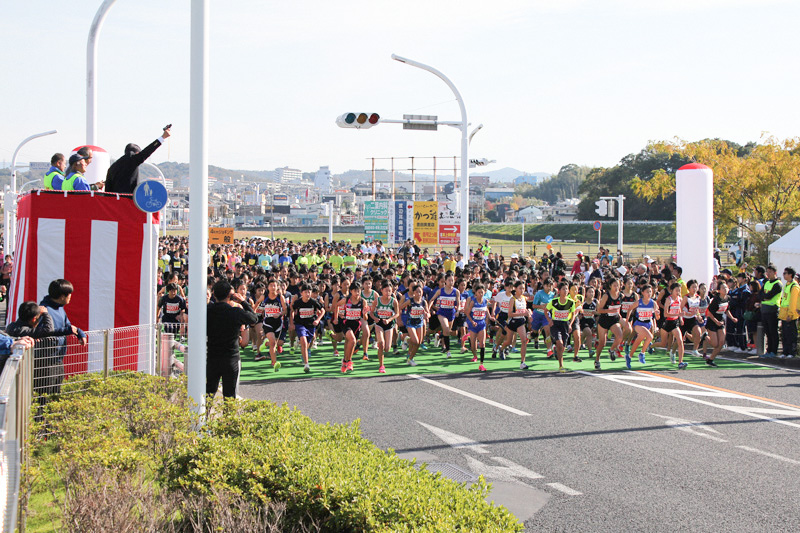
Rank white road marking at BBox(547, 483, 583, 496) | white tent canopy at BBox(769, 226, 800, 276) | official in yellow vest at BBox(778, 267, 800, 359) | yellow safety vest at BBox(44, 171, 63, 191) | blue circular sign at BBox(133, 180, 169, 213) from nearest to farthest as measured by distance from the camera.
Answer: white road marking at BBox(547, 483, 583, 496) < blue circular sign at BBox(133, 180, 169, 213) < yellow safety vest at BBox(44, 171, 63, 191) < official in yellow vest at BBox(778, 267, 800, 359) < white tent canopy at BBox(769, 226, 800, 276)

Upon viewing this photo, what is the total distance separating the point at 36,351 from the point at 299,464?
377 cm

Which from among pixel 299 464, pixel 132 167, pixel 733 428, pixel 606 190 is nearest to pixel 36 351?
pixel 132 167

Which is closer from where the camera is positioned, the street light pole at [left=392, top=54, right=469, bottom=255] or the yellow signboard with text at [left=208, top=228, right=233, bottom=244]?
the street light pole at [left=392, top=54, right=469, bottom=255]

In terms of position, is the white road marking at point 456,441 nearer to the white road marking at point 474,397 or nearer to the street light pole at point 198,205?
the white road marking at point 474,397

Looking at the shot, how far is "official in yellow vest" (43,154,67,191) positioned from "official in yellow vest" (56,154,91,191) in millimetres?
161

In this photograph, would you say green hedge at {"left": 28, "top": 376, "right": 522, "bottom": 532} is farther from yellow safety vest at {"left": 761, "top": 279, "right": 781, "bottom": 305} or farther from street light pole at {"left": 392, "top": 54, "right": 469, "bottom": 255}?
street light pole at {"left": 392, "top": 54, "right": 469, "bottom": 255}

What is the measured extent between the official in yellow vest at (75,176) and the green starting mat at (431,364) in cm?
513

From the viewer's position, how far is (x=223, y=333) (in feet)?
26.6

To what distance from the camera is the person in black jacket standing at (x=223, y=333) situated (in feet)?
26.6

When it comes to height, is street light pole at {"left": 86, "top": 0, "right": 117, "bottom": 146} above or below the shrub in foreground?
above

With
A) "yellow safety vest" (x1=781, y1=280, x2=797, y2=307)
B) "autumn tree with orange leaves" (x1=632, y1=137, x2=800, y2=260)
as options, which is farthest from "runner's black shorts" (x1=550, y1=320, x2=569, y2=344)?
"autumn tree with orange leaves" (x1=632, y1=137, x2=800, y2=260)

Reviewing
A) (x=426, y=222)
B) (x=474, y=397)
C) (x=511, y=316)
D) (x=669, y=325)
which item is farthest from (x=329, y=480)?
(x=426, y=222)

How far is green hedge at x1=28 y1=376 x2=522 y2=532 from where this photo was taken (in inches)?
179

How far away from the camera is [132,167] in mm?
9609
